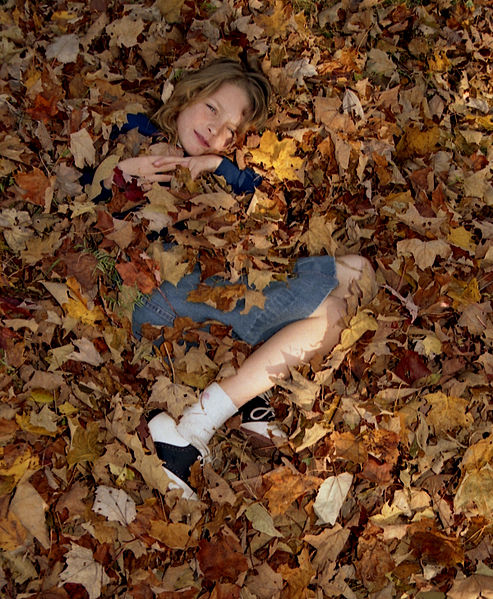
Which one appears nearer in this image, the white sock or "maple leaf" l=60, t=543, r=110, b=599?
"maple leaf" l=60, t=543, r=110, b=599

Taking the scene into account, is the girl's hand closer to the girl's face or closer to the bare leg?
the girl's face

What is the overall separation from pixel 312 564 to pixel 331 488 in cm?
33

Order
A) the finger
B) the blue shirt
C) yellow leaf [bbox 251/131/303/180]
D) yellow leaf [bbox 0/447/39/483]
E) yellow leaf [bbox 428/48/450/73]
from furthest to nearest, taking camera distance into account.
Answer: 1. yellow leaf [bbox 428/48/450/73]
2. yellow leaf [bbox 251/131/303/180]
3. the blue shirt
4. the finger
5. yellow leaf [bbox 0/447/39/483]

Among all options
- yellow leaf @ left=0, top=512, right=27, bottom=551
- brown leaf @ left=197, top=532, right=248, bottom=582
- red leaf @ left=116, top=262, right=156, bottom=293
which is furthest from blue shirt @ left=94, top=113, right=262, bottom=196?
yellow leaf @ left=0, top=512, right=27, bottom=551

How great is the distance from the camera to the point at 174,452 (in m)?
2.56

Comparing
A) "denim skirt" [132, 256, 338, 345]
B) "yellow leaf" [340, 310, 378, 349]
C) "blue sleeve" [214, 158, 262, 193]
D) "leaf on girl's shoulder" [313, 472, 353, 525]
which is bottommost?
"leaf on girl's shoulder" [313, 472, 353, 525]

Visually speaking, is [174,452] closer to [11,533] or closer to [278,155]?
[11,533]

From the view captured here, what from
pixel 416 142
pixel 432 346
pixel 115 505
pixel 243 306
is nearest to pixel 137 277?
pixel 243 306

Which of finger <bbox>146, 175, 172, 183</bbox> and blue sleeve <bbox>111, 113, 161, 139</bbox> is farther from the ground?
blue sleeve <bbox>111, 113, 161, 139</bbox>

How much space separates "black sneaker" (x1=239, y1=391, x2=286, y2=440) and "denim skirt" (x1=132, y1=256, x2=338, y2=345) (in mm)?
355

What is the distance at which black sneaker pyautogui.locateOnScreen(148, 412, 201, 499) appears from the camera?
2.53 m

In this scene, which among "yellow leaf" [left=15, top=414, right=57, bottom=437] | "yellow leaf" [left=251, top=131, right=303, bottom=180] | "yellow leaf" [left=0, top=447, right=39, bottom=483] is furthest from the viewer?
"yellow leaf" [left=251, top=131, right=303, bottom=180]

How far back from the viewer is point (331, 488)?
8.16ft

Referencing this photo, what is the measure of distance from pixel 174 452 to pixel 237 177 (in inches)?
59.3
